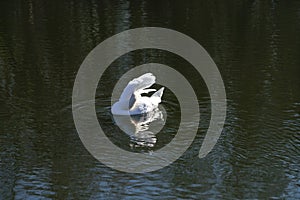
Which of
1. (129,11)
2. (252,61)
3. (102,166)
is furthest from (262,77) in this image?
(129,11)

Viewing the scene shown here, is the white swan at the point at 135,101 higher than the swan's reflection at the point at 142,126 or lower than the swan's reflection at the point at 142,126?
higher

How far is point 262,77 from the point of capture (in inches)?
735

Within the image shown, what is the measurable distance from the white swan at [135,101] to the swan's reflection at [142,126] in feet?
0.41

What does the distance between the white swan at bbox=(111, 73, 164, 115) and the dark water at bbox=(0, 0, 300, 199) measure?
428 millimetres

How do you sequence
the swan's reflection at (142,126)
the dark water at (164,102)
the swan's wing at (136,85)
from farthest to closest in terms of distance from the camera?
the swan's wing at (136,85) < the swan's reflection at (142,126) < the dark water at (164,102)

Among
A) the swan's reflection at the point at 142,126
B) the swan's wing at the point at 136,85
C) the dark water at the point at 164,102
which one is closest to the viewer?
the dark water at the point at 164,102

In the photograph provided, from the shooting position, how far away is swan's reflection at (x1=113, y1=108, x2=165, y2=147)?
46.1ft

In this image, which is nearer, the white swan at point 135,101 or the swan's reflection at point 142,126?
the swan's reflection at point 142,126

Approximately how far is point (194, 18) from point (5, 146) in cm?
1499

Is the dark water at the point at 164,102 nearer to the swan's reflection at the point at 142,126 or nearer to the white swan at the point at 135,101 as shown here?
the swan's reflection at the point at 142,126

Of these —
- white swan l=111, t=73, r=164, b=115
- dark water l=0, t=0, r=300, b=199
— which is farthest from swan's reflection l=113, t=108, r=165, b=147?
dark water l=0, t=0, r=300, b=199

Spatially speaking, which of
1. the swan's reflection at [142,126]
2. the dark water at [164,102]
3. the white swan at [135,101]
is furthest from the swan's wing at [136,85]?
the dark water at [164,102]

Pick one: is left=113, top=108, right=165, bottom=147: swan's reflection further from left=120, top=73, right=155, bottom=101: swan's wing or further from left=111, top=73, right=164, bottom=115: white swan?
left=120, top=73, right=155, bottom=101: swan's wing

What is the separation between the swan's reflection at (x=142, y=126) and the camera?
14062 millimetres
